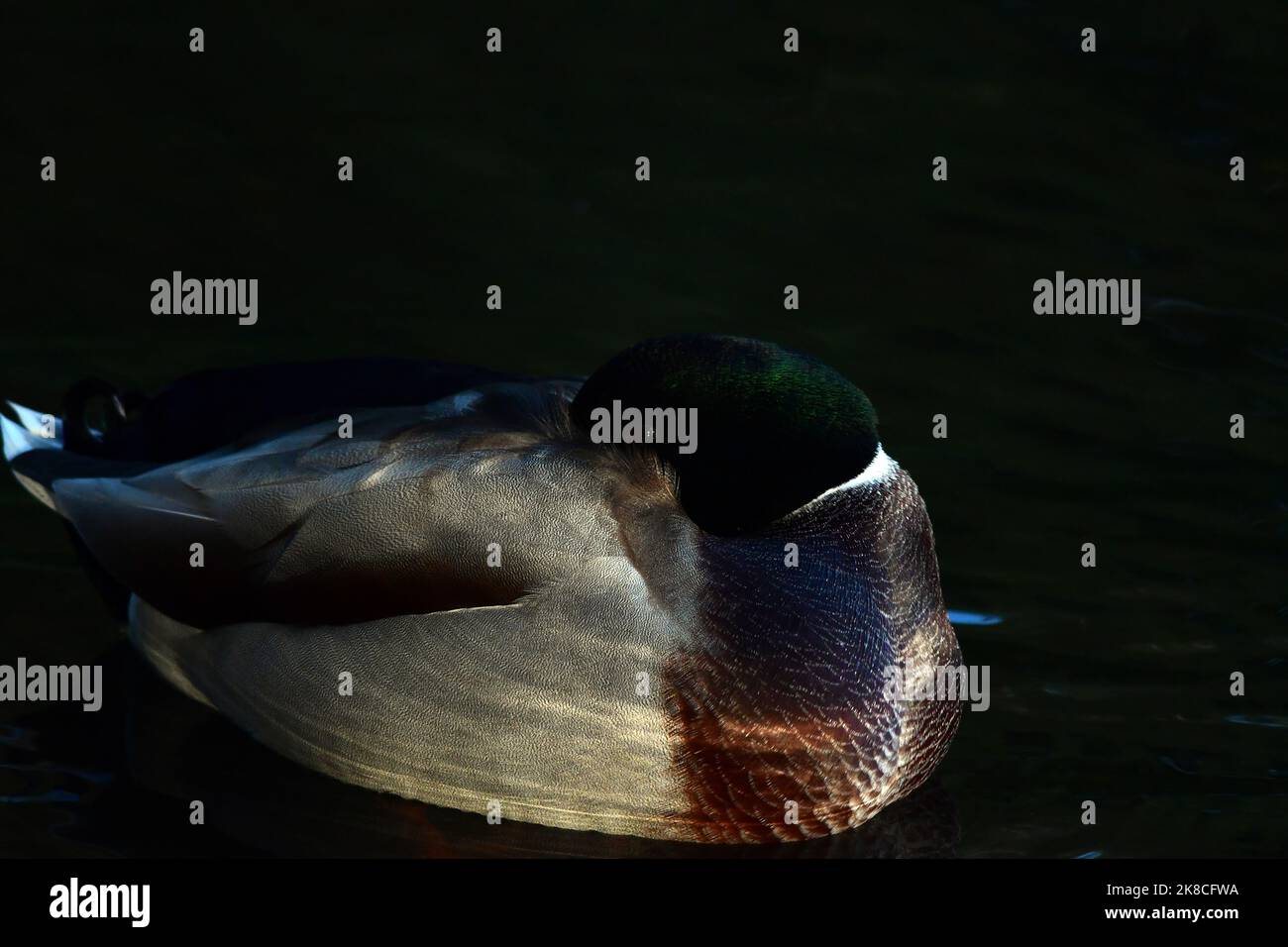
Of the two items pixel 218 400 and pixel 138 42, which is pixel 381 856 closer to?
pixel 218 400

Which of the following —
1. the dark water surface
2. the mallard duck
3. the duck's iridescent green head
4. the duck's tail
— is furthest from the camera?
the duck's tail

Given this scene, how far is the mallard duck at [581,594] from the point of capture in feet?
20.0

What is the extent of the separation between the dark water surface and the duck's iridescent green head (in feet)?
3.49

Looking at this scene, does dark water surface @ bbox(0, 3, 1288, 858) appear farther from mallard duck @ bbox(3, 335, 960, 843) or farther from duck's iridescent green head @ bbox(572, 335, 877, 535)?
duck's iridescent green head @ bbox(572, 335, 877, 535)

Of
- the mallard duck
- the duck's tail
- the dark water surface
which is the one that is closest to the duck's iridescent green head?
the mallard duck

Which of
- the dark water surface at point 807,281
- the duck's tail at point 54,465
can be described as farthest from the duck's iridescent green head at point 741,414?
the duck's tail at point 54,465

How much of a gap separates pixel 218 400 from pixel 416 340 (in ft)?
8.16

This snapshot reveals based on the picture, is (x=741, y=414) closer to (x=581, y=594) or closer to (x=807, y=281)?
(x=581, y=594)

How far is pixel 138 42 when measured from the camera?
1206 cm

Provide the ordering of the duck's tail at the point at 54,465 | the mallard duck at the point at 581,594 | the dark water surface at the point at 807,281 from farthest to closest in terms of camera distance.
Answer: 1. the duck's tail at the point at 54,465
2. the dark water surface at the point at 807,281
3. the mallard duck at the point at 581,594

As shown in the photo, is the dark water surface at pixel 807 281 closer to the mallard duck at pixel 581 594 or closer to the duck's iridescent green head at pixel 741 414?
the mallard duck at pixel 581 594

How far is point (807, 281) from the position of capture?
1013cm

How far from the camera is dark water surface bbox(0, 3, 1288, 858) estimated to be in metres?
6.66

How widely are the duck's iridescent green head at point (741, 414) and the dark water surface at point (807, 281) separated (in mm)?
1065
